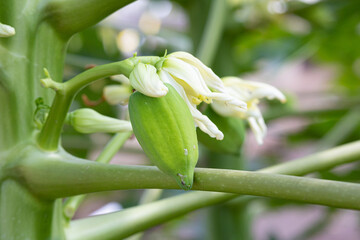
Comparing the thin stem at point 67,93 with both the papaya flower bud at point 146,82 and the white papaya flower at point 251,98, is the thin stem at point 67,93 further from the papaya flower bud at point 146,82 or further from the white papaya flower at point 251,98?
the white papaya flower at point 251,98

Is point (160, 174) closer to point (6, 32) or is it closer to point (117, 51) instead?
point (6, 32)

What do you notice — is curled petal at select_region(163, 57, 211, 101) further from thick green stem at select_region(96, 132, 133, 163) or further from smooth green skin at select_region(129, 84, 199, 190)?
thick green stem at select_region(96, 132, 133, 163)

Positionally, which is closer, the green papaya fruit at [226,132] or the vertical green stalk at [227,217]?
the green papaya fruit at [226,132]

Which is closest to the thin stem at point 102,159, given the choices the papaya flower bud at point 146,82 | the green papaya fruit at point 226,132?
the green papaya fruit at point 226,132

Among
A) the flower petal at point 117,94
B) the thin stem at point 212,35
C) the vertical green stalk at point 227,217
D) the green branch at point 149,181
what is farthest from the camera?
the vertical green stalk at point 227,217

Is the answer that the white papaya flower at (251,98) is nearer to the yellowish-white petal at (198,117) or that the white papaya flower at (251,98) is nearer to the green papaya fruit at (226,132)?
the green papaya fruit at (226,132)

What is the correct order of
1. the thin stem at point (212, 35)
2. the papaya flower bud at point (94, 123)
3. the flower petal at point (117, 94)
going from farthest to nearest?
1. the thin stem at point (212, 35)
2. the flower petal at point (117, 94)
3. the papaya flower bud at point (94, 123)

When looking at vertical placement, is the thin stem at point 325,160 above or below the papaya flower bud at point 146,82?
below

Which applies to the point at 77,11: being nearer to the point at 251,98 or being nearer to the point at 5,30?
the point at 5,30

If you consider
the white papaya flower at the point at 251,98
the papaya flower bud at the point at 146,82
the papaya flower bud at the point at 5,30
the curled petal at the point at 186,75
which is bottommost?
the white papaya flower at the point at 251,98
